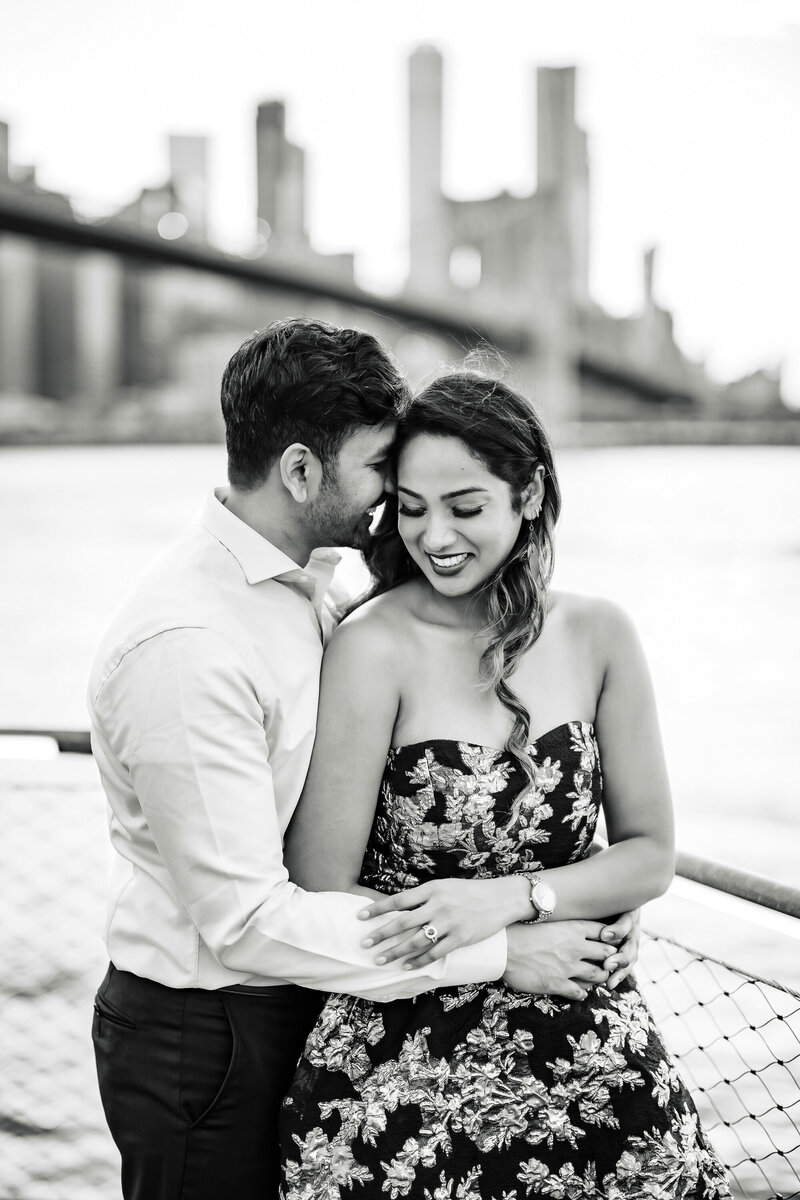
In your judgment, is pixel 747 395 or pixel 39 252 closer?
pixel 39 252

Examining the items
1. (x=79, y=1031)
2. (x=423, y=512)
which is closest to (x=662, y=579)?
(x=79, y=1031)

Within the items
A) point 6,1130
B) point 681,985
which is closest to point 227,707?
point 6,1130

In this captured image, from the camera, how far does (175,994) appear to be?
133 cm

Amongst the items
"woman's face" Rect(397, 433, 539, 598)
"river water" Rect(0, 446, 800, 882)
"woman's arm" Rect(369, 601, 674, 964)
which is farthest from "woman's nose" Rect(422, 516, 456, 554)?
→ "river water" Rect(0, 446, 800, 882)

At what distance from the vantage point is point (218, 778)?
4.05 feet

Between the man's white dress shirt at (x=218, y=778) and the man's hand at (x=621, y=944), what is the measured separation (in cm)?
14

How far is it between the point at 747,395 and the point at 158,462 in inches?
764

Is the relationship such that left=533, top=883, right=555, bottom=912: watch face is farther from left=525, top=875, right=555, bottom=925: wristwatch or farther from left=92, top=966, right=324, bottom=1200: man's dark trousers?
left=92, top=966, right=324, bottom=1200: man's dark trousers

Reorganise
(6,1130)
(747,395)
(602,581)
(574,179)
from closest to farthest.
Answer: (6,1130) → (602,581) → (747,395) → (574,179)

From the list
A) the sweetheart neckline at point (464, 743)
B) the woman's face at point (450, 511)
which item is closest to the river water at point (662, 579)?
the sweetheart neckline at point (464, 743)

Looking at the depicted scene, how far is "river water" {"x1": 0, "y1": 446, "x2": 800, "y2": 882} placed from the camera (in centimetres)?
1245

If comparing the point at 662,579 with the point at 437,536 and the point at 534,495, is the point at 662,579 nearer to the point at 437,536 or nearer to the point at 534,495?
the point at 534,495

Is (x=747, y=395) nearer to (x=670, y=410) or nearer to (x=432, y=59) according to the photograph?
(x=670, y=410)

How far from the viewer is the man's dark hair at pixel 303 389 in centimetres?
136
